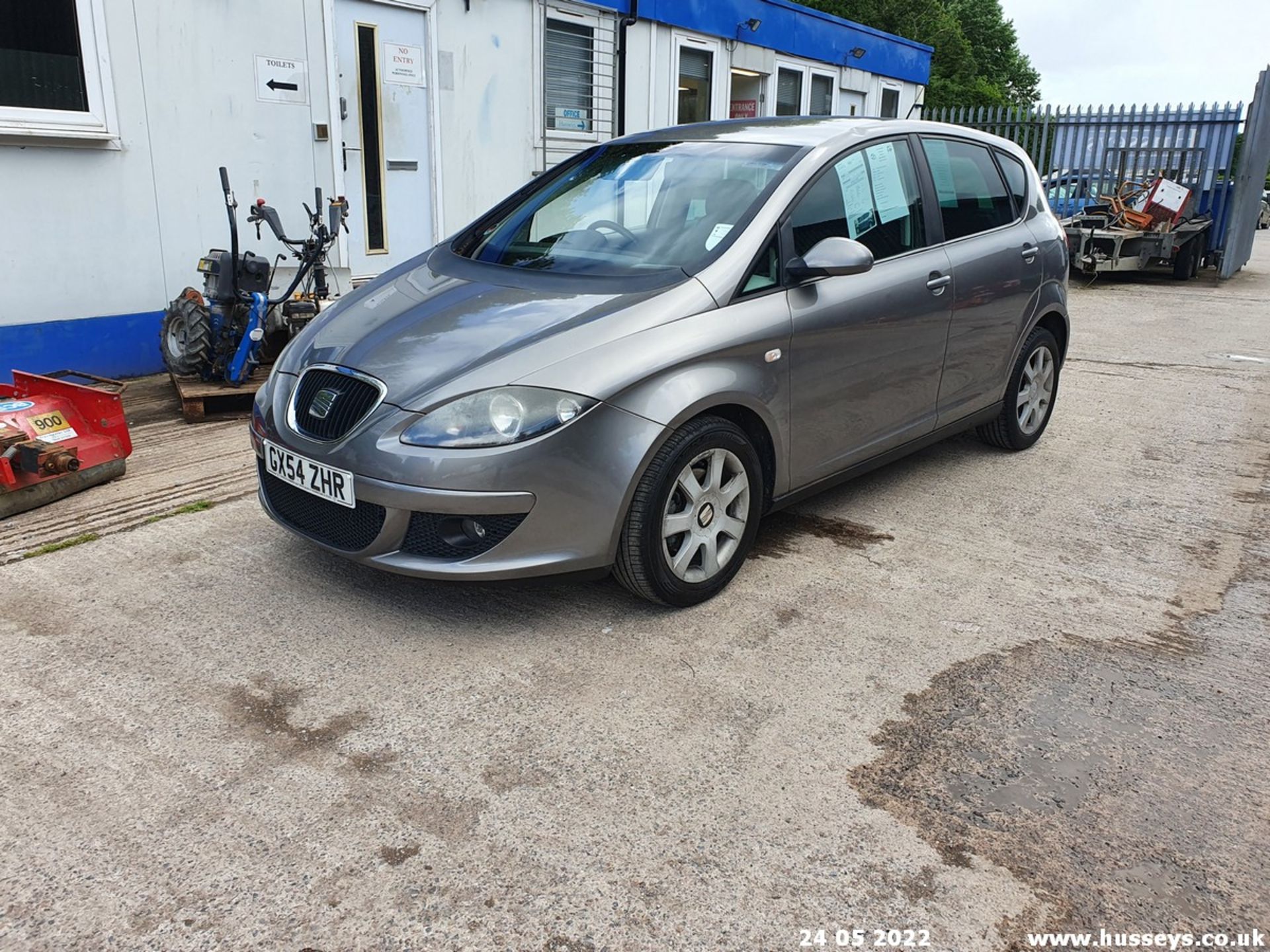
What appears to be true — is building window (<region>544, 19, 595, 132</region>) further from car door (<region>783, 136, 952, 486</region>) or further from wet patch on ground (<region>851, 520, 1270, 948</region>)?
wet patch on ground (<region>851, 520, 1270, 948</region>)

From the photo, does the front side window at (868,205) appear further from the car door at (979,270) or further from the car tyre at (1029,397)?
the car tyre at (1029,397)

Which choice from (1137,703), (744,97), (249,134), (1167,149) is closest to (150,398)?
(249,134)

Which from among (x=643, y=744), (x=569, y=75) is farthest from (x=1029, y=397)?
(x=569, y=75)

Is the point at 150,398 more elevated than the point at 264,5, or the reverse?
the point at 264,5

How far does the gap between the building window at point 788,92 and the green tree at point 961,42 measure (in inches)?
1119

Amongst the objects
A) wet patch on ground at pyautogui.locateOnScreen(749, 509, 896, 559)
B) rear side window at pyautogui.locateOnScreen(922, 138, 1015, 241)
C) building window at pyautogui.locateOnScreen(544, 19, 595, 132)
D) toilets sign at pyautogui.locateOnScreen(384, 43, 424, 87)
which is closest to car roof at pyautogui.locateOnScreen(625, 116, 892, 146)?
rear side window at pyautogui.locateOnScreen(922, 138, 1015, 241)

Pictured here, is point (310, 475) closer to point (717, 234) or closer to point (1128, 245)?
point (717, 234)

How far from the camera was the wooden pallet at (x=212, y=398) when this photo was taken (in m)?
5.82

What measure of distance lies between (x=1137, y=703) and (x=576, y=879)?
71.9 inches

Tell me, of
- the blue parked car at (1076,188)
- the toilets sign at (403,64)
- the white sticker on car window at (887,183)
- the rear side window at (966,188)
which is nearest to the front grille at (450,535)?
the white sticker on car window at (887,183)

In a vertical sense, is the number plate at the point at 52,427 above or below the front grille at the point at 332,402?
below

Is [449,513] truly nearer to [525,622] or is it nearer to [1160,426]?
[525,622]

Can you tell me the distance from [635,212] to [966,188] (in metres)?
1.73

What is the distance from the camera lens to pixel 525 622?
343 cm
